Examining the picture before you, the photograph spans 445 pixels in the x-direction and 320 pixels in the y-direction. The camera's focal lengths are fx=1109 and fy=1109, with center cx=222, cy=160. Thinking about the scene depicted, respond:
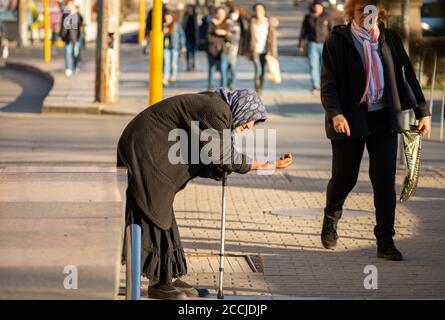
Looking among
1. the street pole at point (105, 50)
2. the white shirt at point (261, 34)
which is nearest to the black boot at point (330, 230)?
the street pole at point (105, 50)

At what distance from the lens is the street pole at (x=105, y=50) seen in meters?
20.3

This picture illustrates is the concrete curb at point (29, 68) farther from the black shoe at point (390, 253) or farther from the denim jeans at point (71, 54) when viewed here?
the black shoe at point (390, 253)

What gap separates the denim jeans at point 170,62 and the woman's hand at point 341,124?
16.3 meters

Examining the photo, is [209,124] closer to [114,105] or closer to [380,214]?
[380,214]

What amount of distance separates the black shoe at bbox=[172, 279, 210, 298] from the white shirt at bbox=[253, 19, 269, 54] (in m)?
15.2

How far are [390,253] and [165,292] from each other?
83.1 inches

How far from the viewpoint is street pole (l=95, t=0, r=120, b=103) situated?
20.3m

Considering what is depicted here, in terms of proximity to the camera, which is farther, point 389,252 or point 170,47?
point 170,47

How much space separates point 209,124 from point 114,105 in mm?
14324

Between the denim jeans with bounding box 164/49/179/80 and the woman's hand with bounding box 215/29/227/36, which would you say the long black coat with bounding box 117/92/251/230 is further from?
the denim jeans with bounding box 164/49/179/80

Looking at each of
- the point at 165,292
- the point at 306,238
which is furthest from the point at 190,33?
the point at 165,292

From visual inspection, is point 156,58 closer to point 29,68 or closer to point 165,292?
point 165,292

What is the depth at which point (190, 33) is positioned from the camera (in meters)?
28.2

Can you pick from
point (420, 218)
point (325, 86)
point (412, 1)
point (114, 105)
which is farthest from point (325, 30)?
A: point (412, 1)
